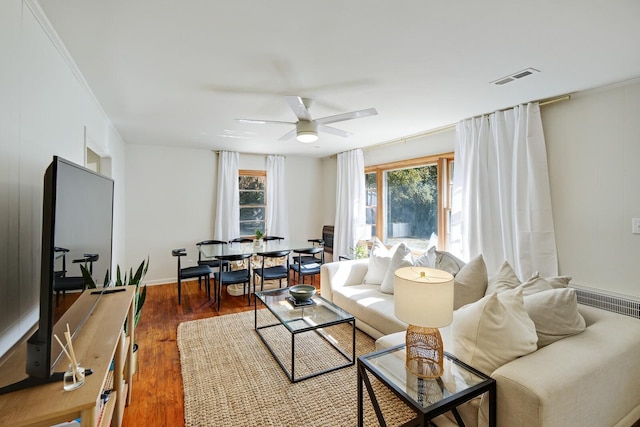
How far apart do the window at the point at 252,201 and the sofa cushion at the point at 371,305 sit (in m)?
3.03

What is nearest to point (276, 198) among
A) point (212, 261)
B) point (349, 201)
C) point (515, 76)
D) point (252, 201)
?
point (252, 201)

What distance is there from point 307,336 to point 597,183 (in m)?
3.01

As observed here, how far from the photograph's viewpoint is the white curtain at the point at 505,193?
2.79m

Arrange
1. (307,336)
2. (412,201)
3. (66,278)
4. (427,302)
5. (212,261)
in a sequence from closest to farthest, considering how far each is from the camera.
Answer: (66,278)
(427,302)
(307,336)
(412,201)
(212,261)

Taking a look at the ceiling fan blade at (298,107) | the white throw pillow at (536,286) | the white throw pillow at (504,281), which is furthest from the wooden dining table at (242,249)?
the white throw pillow at (536,286)

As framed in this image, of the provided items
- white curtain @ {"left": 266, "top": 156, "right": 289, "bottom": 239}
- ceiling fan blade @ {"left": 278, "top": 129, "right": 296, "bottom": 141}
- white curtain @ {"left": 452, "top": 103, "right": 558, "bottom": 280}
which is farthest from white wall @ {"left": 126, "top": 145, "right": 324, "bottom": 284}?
white curtain @ {"left": 452, "top": 103, "right": 558, "bottom": 280}

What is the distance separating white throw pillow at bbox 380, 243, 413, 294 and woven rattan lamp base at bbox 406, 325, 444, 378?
1.48 metres

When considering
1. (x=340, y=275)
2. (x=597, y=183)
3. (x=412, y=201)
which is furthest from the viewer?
(x=412, y=201)

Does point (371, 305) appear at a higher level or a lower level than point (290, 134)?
lower

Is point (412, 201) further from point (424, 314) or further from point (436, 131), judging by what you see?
point (424, 314)

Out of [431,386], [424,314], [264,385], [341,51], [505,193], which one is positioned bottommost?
[264,385]

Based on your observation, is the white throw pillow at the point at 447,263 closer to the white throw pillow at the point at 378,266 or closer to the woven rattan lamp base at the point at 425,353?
the white throw pillow at the point at 378,266

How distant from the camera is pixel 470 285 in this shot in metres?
2.37

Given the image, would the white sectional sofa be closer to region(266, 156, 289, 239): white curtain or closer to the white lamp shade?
the white lamp shade
